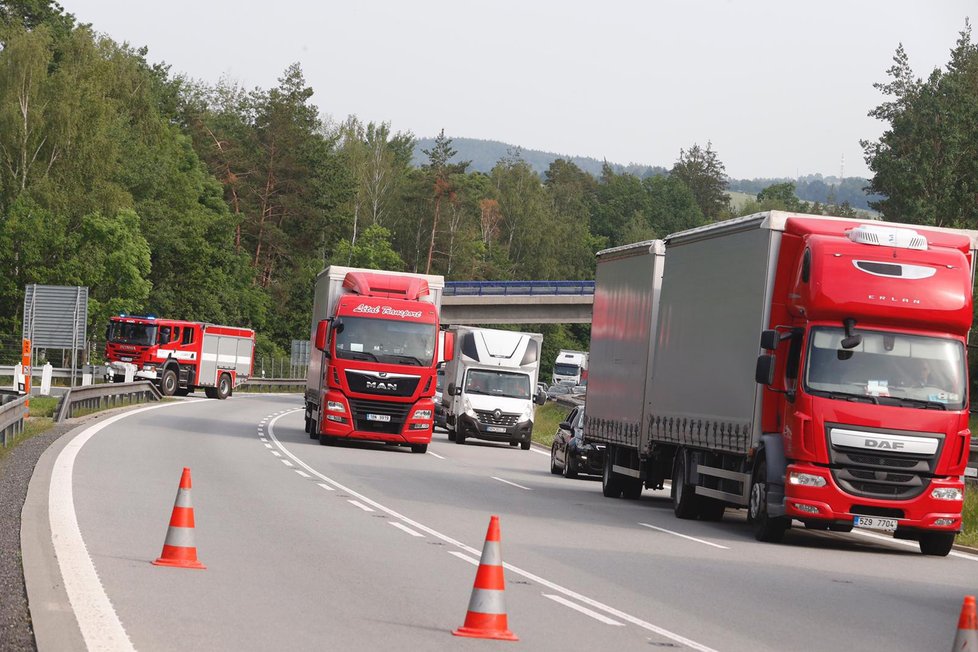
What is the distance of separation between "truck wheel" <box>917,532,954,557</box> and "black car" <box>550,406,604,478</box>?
1116 cm

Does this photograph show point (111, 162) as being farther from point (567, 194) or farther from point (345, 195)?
point (567, 194)

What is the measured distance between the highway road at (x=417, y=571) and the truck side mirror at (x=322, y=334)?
8788 mm

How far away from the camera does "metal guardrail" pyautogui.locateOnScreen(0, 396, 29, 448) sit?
24.9 metres

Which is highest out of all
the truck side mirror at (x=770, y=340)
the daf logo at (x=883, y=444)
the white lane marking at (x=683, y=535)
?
the truck side mirror at (x=770, y=340)

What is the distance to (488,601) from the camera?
9.88 meters

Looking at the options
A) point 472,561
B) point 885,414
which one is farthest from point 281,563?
point 885,414

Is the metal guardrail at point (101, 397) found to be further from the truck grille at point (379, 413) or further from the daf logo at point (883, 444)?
the daf logo at point (883, 444)

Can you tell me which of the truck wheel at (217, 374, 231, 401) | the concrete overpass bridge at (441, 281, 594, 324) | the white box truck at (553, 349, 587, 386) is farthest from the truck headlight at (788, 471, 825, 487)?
the white box truck at (553, 349, 587, 386)

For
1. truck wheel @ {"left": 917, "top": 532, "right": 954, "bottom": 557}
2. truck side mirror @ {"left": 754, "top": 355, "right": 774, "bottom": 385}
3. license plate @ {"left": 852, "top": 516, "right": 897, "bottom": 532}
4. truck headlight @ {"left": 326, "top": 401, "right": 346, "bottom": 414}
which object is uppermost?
truck side mirror @ {"left": 754, "top": 355, "right": 774, "bottom": 385}

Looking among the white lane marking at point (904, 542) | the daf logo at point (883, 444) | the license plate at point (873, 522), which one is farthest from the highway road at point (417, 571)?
the daf logo at point (883, 444)

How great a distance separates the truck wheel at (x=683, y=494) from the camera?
2116cm

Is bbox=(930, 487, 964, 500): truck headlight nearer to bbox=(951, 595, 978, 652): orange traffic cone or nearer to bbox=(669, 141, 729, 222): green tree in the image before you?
bbox=(951, 595, 978, 652): orange traffic cone

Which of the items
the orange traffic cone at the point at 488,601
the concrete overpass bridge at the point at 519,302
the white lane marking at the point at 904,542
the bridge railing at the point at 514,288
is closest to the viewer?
the orange traffic cone at the point at 488,601

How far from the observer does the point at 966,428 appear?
17766 mm
